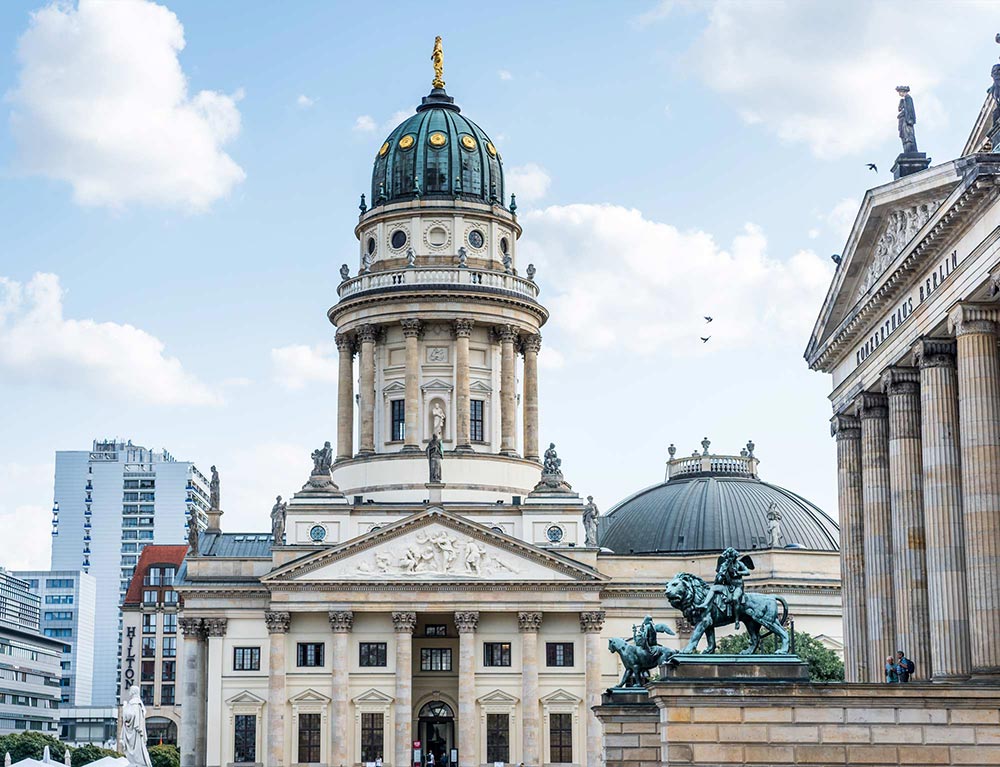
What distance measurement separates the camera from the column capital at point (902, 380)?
50625mm

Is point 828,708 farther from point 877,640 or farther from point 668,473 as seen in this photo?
point 668,473

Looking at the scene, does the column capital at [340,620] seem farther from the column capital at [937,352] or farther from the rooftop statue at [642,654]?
the column capital at [937,352]

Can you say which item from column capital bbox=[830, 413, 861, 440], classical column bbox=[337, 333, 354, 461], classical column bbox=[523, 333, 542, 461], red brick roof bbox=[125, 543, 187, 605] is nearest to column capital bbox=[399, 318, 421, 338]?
classical column bbox=[337, 333, 354, 461]

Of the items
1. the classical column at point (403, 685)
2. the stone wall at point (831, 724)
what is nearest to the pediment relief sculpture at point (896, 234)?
the stone wall at point (831, 724)

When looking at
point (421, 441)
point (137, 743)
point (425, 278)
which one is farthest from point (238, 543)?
point (137, 743)

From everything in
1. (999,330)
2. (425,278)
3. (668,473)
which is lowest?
(999,330)

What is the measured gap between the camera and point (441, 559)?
10112cm

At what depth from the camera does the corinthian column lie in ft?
184

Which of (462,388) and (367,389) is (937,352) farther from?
(367,389)

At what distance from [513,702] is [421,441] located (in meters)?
18.7

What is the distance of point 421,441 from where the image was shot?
110562 mm

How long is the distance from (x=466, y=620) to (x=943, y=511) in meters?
57.2

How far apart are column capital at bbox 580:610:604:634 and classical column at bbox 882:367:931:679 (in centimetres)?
5033

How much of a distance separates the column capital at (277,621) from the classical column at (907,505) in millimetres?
55090
